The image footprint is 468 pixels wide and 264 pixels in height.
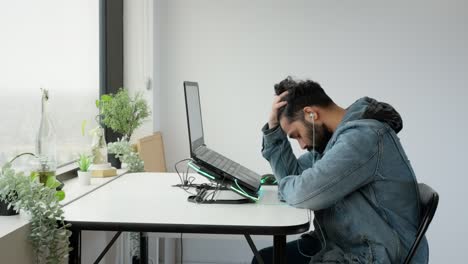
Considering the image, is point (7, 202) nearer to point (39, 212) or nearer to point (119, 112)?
point (39, 212)

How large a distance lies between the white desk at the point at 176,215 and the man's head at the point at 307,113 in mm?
261

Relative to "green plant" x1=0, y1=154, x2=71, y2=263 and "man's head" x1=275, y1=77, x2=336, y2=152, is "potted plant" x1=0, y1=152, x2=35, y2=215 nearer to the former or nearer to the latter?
"green plant" x1=0, y1=154, x2=71, y2=263

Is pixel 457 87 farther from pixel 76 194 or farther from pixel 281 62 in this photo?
pixel 76 194

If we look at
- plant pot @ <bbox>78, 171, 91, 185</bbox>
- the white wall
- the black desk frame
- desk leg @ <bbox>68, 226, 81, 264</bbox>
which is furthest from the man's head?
the white wall

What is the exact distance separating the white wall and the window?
713 mm

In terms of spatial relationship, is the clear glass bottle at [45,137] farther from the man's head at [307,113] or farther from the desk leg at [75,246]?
the man's head at [307,113]

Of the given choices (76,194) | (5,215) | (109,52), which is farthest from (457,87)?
(5,215)

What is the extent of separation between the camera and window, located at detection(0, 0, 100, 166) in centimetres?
210

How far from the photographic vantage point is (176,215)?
1707 mm

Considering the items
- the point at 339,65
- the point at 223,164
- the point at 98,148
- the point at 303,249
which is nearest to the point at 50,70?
the point at 98,148

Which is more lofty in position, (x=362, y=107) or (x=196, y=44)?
(x=196, y=44)

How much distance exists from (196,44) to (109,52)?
604 mm

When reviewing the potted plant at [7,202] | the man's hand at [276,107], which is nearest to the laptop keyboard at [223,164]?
the man's hand at [276,107]

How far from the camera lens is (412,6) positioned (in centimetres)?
357
